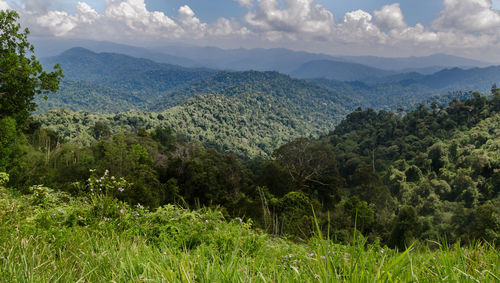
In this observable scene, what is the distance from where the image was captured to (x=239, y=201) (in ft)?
49.1

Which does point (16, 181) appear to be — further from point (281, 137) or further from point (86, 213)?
point (281, 137)

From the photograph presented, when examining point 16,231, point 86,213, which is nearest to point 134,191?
point 86,213

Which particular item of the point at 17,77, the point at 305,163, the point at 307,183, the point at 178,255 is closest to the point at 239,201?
the point at 307,183

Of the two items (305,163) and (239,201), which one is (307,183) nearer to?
(305,163)

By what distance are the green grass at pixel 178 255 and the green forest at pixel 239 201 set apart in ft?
0.07

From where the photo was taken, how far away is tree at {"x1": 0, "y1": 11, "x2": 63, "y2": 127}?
28.7 feet

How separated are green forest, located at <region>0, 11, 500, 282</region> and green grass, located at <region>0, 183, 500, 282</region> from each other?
2cm

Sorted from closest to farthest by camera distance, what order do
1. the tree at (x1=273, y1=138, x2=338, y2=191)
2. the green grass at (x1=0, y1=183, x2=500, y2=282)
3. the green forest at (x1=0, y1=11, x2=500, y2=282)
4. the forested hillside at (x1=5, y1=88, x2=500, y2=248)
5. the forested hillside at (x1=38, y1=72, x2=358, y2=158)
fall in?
the green grass at (x1=0, y1=183, x2=500, y2=282), the green forest at (x1=0, y1=11, x2=500, y2=282), the forested hillside at (x1=5, y1=88, x2=500, y2=248), the tree at (x1=273, y1=138, x2=338, y2=191), the forested hillside at (x1=38, y1=72, x2=358, y2=158)

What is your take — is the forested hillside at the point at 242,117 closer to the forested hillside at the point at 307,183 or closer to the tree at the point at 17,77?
the forested hillside at the point at 307,183

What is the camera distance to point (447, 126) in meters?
49.1

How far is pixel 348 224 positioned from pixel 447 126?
44.7 m

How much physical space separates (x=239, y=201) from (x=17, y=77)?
1033cm

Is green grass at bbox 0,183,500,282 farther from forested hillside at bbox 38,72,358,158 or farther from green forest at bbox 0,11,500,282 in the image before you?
forested hillside at bbox 38,72,358,158

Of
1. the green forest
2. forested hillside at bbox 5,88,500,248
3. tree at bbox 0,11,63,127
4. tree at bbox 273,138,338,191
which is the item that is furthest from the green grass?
tree at bbox 273,138,338,191
